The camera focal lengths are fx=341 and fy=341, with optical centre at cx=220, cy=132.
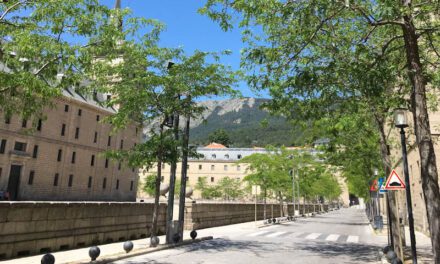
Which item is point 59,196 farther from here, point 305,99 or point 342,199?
point 342,199

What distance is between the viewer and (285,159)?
4506 cm

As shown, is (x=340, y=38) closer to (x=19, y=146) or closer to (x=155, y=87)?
(x=155, y=87)

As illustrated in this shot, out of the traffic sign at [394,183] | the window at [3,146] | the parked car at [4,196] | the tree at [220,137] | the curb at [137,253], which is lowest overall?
the curb at [137,253]

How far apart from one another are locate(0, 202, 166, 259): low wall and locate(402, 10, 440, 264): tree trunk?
11.2 meters

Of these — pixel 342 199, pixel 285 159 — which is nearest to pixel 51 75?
pixel 285 159

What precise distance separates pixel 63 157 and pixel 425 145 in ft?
180

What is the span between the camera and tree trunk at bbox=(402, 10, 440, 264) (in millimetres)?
6980

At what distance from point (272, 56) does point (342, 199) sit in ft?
466

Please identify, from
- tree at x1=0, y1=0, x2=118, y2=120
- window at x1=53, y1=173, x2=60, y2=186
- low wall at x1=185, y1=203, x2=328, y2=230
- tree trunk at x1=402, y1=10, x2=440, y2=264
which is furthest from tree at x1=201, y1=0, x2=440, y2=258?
window at x1=53, y1=173, x2=60, y2=186

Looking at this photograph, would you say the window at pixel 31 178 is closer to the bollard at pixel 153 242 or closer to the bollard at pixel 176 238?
the bollard at pixel 176 238

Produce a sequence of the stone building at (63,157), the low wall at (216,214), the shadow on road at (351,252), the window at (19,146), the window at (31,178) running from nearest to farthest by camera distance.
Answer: the shadow on road at (351,252) < the low wall at (216,214) < the stone building at (63,157) < the window at (19,146) < the window at (31,178)

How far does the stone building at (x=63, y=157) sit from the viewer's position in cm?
4612

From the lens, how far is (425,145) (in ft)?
24.3

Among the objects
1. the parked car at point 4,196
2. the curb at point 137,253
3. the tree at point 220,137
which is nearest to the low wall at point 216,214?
the curb at point 137,253
